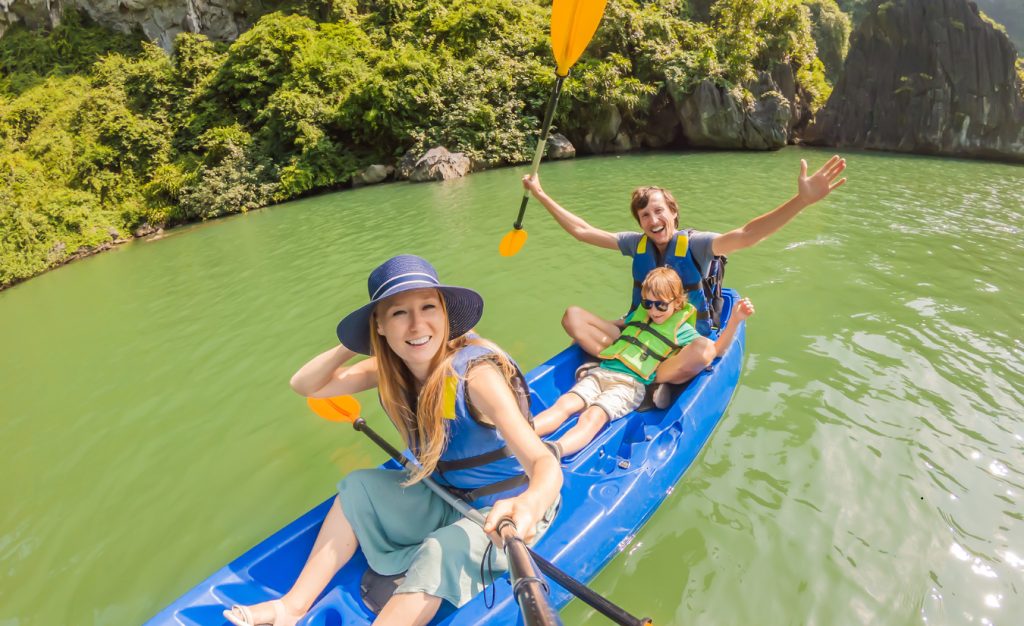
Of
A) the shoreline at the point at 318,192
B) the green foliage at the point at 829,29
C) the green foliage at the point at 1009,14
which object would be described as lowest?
the shoreline at the point at 318,192

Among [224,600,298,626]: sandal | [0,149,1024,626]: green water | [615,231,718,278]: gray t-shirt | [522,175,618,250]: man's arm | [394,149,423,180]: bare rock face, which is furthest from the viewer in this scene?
[394,149,423,180]: bare rock face

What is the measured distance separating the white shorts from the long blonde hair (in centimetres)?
116

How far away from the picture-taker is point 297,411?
10.9 ft

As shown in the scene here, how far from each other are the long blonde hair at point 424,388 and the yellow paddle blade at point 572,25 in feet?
7.48

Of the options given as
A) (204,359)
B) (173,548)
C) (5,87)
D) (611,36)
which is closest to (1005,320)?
(173,548)

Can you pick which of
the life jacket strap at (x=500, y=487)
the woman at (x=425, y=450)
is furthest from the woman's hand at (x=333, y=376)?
the life jacket strap at (x=500, y=487)

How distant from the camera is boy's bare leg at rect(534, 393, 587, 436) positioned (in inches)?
95.2

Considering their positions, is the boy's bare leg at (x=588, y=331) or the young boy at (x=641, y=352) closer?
the young boy at (x=641, y=352)

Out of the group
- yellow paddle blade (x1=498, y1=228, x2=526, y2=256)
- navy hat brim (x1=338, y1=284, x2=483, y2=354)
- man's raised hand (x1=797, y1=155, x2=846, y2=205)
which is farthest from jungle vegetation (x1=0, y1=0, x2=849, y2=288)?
navy hat brim (x1=338, y1=284, x2=483, y2=354)

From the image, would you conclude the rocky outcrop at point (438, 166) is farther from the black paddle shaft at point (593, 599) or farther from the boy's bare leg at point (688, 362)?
the black paddle shaft at point (593, 599)

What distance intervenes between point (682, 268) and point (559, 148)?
14335mm

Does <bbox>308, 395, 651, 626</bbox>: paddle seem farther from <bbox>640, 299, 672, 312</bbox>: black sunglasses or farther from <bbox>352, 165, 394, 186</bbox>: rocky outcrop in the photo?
<bbox>352, 165, 394, 186</bbox>: rocky outcrop

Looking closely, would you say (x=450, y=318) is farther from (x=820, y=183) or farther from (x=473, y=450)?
(x=820, y=183)

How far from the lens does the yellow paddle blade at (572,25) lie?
302 centimetres
